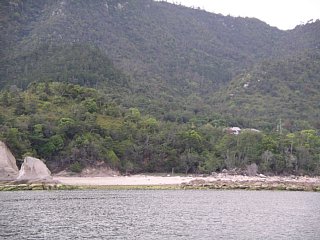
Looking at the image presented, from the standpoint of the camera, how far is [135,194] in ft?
212

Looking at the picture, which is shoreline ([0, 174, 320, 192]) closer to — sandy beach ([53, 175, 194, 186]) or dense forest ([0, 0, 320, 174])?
sandy beach ([53, 175, 194, 186])

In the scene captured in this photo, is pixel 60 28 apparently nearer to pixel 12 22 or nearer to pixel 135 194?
pixel 12 22

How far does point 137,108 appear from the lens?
133625 mm

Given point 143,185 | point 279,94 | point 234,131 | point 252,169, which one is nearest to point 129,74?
point 279,94

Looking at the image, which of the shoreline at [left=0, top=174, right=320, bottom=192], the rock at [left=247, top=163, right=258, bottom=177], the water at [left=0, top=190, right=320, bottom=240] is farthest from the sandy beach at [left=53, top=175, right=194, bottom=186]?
the rock at [left=247, top=163, right=258, bottom=177]

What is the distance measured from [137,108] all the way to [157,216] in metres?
91.1

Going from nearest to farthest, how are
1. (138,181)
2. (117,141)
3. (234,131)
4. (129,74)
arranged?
(138,181) → (117,141) → (234,131) → (129,74)

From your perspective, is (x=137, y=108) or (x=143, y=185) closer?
(x=143, y=185)

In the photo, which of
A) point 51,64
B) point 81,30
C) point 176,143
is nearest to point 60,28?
point 81,30

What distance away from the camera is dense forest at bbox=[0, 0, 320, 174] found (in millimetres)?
94812

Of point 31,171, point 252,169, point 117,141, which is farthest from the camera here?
point 117,141

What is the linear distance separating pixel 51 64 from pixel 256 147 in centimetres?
6289

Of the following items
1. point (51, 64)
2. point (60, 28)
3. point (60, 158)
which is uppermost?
point (60, 28)

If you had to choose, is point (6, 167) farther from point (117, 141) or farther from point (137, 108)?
point (137, 108)
